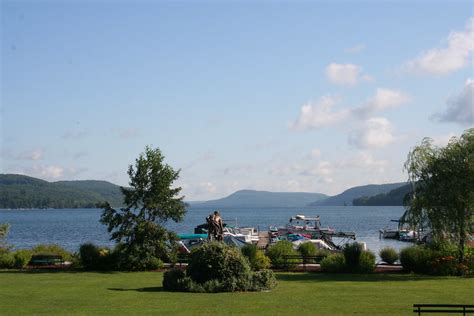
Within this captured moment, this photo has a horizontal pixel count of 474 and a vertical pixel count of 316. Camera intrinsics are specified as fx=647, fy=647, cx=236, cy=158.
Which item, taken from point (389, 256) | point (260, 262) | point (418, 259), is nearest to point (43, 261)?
point (260, 262)

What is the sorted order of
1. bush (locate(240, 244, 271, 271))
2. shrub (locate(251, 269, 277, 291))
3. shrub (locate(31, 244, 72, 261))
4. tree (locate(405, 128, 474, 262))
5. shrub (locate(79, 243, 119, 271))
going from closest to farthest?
shrub (locate(251, 269, 277, 291))
tree (locate(405, 128, 474, 262))
bush (locate(240, 244, 271, 271))
shrub (locate(79, 243, 119, 271))
shrub (locate(31, 244, 72, 261))

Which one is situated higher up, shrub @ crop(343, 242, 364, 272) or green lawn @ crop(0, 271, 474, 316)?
shrub @ crop(343, 242, 364, 272)

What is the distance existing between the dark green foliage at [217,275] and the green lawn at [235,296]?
770 mm

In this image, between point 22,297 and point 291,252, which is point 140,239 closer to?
point 291,252

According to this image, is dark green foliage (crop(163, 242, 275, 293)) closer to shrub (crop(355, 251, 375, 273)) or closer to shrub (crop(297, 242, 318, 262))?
shrub (crop(355, 251, 375, 273))

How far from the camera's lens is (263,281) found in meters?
Result: 27.1

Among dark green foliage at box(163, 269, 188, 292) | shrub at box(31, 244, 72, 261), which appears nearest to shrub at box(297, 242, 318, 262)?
dark green foliage at box(163, 269, 188, 292)

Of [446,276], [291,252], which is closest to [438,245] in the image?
[446,276]

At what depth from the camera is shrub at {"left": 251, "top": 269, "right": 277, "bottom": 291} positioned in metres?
26.9

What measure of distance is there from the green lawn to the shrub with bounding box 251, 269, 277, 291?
368 millimetres

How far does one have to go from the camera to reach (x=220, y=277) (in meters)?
27.0

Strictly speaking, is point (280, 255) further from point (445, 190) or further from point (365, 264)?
point (445, 190)

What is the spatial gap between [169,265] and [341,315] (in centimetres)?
2037

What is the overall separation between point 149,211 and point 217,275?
12.7 meters
